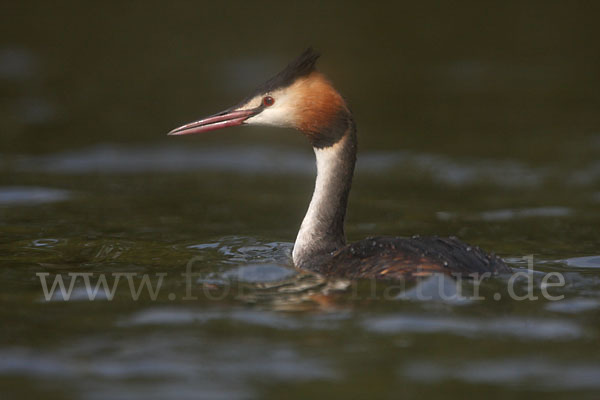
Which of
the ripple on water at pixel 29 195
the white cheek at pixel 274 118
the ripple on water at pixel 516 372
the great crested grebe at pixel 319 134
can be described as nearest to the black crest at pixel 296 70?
the great crested grebe at pixel 319 134

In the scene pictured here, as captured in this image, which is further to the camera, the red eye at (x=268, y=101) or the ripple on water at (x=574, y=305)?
the red eye at (x=268, y=101)

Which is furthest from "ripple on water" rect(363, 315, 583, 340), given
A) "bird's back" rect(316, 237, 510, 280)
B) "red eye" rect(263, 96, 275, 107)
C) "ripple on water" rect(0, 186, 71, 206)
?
"ripple on water" rect(0, 186, 71, 206)

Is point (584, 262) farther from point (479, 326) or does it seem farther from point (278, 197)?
point (278, 197)

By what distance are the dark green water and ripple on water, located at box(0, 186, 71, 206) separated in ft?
0.20

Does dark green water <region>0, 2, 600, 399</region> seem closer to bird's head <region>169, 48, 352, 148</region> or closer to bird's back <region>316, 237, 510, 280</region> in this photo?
bird's back <region>316, 237, 510, 280</region>

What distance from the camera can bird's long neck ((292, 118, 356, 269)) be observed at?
24.6 feet

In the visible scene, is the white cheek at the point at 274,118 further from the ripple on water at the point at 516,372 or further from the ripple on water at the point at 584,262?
the ripple on water at the point at 516,372

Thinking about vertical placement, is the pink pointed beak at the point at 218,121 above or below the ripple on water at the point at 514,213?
above

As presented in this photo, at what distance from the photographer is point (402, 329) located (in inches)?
224

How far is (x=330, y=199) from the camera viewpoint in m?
7.64

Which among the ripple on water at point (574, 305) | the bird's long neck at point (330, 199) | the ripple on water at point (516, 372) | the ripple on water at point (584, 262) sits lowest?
the ripple on water at point (516, 372)

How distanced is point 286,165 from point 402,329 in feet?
24.1

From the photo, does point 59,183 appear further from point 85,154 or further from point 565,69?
point 565,69

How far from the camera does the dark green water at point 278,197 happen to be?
17.1ft
